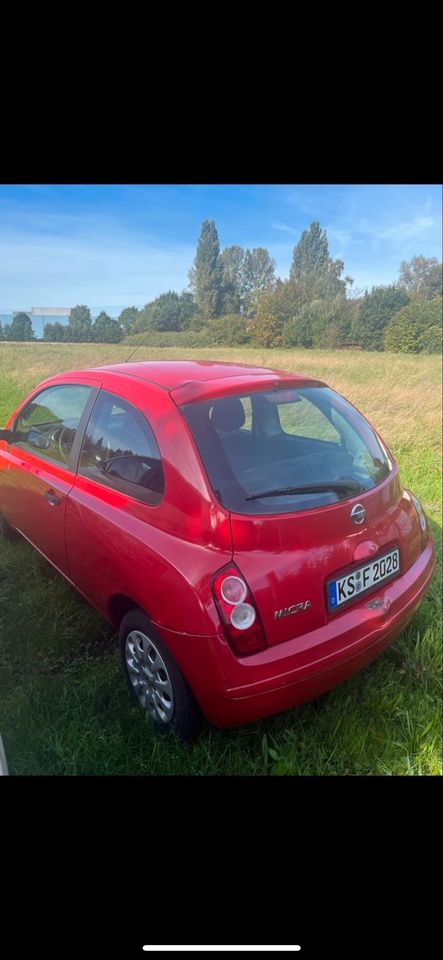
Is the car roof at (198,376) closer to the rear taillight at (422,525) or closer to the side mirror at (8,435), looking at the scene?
the side mirror at (8,435)

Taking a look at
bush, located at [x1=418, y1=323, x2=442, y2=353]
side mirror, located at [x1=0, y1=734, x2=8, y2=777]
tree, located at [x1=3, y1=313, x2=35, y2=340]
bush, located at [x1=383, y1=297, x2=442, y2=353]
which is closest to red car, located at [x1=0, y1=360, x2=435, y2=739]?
tree, located at [x1=3, y1=313, x2=35, y2=340]

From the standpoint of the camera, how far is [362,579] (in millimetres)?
1352

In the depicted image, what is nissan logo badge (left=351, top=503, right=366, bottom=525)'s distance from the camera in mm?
1329

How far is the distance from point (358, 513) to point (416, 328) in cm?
184

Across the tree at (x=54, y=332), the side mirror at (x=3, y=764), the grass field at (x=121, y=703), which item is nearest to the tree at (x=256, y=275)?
the grass field at (x=121, y=703)

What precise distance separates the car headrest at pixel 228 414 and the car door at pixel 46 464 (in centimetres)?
55

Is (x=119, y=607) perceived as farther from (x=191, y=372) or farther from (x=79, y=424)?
(x=191, y=372)

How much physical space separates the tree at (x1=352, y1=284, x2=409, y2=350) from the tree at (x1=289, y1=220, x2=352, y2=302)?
170 mm

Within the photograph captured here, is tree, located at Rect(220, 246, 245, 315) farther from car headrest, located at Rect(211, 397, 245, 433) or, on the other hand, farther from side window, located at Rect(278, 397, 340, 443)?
car headrest, located at Rect(211, 397, 245, 433)

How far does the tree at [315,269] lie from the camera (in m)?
2.17

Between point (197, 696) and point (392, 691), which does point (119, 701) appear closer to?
point (197, 696)

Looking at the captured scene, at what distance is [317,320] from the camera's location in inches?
89.8
